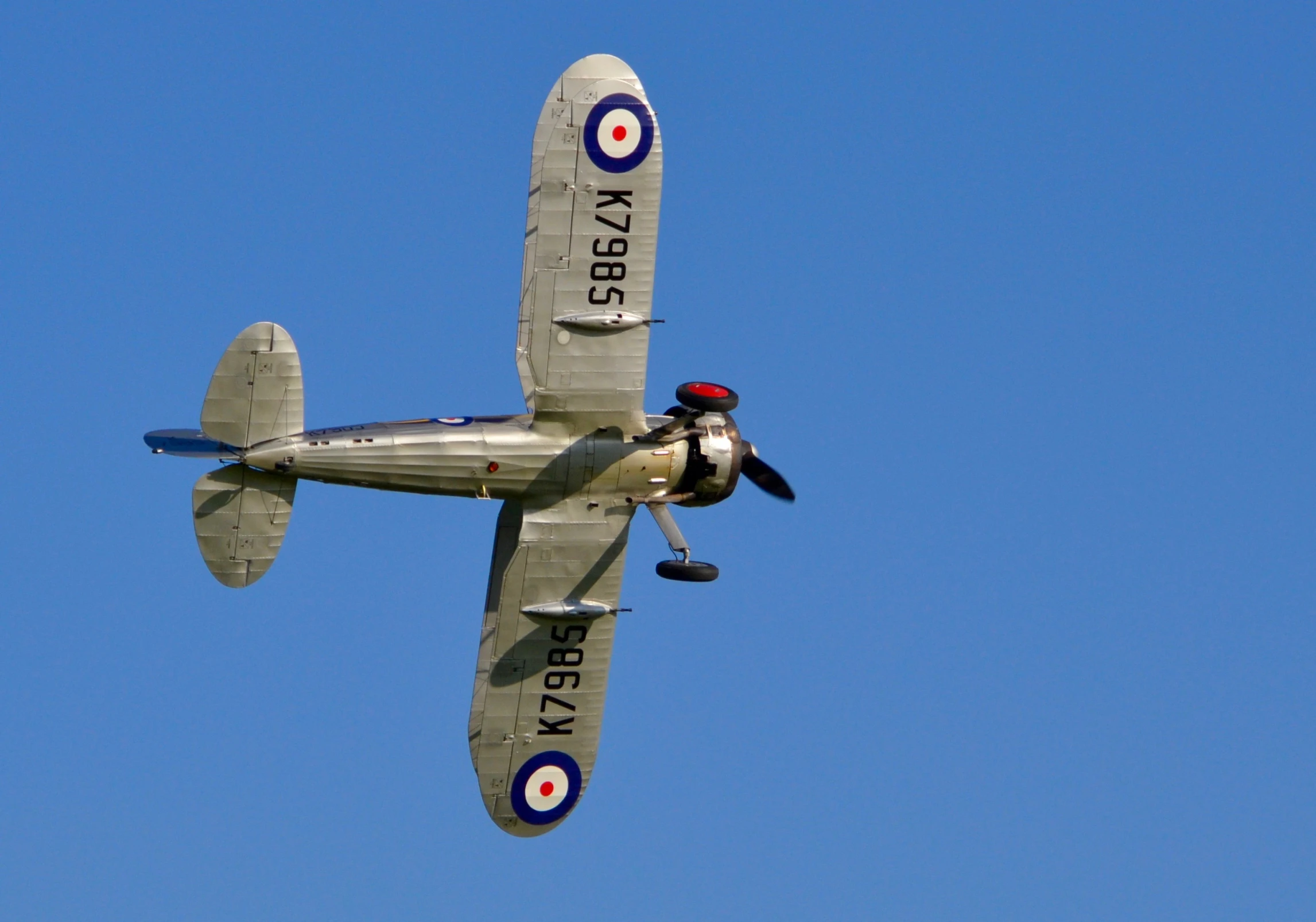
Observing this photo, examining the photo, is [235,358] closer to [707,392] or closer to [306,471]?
[306,471]

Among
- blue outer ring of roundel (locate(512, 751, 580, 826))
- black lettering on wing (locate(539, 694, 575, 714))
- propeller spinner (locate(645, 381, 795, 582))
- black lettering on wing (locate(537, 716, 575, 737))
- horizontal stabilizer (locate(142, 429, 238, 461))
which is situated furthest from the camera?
blue outer ring of roundel (locate(512, 751, 580, 826))

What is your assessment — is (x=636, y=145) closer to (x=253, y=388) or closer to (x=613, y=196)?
(x=613, y=196)

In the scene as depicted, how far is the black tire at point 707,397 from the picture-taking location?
26906 mm

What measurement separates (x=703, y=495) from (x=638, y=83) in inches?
208

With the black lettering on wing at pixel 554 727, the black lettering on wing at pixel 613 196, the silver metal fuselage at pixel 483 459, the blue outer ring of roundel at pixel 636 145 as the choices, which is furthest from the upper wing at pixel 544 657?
the blue outer ring of roundel at pixel 636 145

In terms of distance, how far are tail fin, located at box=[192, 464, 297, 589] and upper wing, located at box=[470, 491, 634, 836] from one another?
3.05 m

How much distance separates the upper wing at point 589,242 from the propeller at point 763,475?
200 cm

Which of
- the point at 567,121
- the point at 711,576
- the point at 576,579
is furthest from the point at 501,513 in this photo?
the point at 567,121

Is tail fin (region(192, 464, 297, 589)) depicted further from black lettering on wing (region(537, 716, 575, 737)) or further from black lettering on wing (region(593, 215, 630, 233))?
black lettering on wing (region(593, 215, 630, 233))

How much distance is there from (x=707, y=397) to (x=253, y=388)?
550 cm

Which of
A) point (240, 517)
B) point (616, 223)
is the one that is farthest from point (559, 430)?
point (240, 517)

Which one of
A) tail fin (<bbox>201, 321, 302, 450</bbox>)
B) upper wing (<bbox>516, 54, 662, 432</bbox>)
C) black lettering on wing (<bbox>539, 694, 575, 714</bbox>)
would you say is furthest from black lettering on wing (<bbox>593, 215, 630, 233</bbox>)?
black lettering on wing (<bbox>539, 694, 575, 714</bbox>)

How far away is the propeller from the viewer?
28719mm

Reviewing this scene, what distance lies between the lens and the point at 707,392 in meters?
27.0
